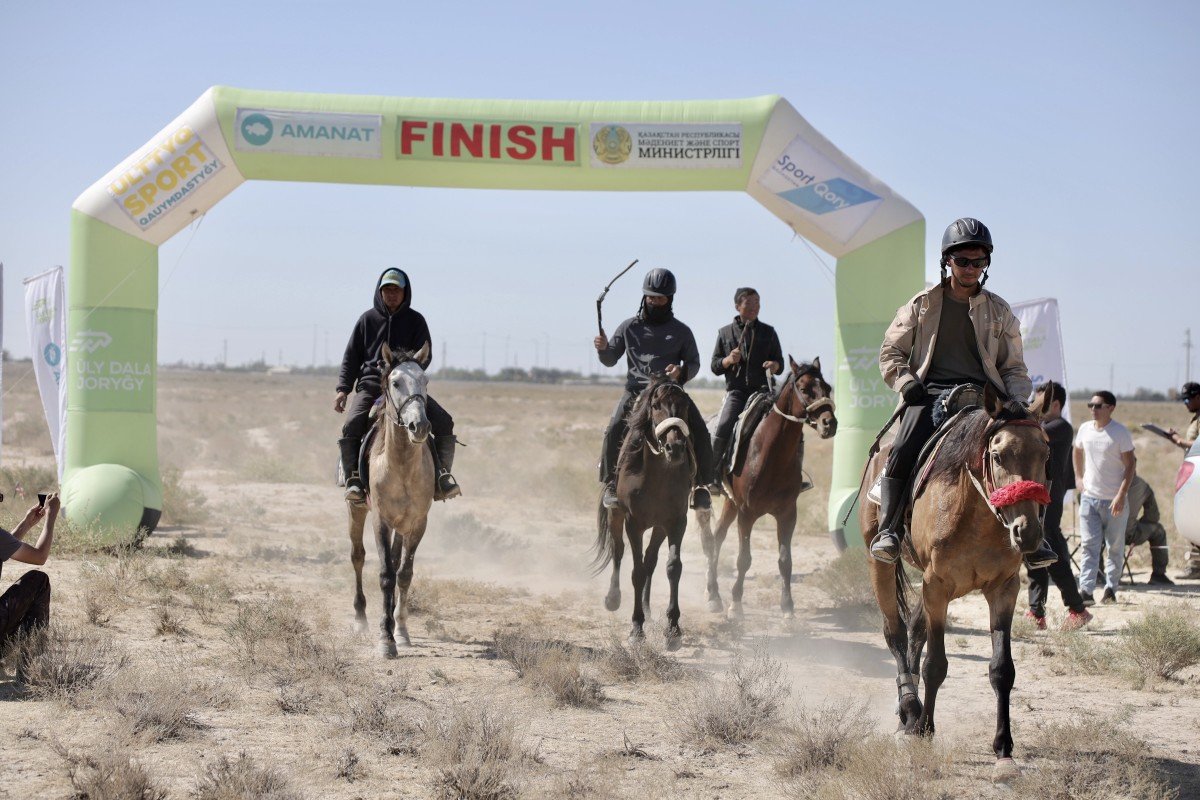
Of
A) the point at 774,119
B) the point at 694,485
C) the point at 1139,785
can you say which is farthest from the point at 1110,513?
the point at 1139,785

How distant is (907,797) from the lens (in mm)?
5488

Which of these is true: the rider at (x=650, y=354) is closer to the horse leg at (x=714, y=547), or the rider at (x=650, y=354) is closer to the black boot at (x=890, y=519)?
the horse leg at (x=714, y=547)

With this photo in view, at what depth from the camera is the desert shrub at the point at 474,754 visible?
552 cm

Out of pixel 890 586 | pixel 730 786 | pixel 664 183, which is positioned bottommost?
pixel 730 786

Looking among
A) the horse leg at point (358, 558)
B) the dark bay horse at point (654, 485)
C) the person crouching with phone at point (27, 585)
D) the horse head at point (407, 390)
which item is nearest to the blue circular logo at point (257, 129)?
the horse head at point (407, 390)

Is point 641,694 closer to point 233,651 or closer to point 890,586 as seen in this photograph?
point 890,586

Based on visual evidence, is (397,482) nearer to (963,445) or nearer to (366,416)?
(366,416)

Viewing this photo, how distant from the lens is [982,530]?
6047mm

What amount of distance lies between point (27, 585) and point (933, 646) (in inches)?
241

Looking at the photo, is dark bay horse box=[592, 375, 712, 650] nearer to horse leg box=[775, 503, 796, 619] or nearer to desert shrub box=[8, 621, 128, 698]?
horse leg box=[775, 503, 796, 619]

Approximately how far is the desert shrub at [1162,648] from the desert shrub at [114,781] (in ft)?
22.5

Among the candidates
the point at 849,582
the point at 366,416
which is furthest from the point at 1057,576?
the point at 366,416

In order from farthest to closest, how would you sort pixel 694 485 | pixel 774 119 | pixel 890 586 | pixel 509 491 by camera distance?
pixel 509 491, pixel 774 119, pixel 694 485, pixel 890 586

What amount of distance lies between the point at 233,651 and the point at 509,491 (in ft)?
52.6
